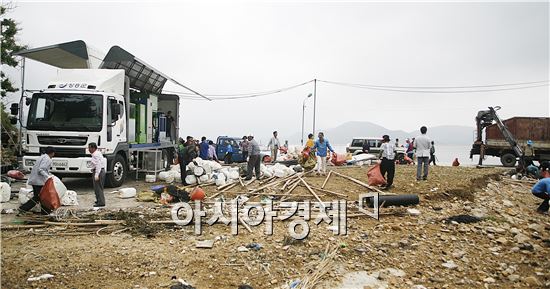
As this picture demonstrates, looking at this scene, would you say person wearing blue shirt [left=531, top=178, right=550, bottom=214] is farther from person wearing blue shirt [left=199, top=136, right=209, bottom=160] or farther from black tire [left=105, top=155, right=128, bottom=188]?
black tire [left=105, top=155, right=128, bottom=188]

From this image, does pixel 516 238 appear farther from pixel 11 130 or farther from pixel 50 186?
pixel 11 130

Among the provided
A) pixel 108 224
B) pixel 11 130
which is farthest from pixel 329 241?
pixel 11 130

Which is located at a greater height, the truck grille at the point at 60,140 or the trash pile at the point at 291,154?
the truck grille at the point at 60,140

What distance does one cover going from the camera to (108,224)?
5676 mm

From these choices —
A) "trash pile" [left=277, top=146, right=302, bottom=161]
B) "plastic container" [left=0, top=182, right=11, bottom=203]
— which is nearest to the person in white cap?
"plastic container" [left=0, top=182, right=11, bottom=203]

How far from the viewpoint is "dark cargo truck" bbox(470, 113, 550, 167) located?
17828mm

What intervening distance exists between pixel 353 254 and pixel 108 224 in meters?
4.30

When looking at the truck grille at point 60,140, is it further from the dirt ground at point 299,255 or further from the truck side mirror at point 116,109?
the dirt ground at point 299,255

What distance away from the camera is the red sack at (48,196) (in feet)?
20.3

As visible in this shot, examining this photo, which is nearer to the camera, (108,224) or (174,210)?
(108,224)

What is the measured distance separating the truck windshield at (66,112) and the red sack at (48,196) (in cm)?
281

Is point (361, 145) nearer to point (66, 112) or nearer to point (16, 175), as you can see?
point (66, 112)

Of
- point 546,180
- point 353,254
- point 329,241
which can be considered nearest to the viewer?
point 353,254

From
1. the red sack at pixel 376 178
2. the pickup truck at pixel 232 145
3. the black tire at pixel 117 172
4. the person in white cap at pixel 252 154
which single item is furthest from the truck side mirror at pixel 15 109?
the pickup truck at pixel 232 145
